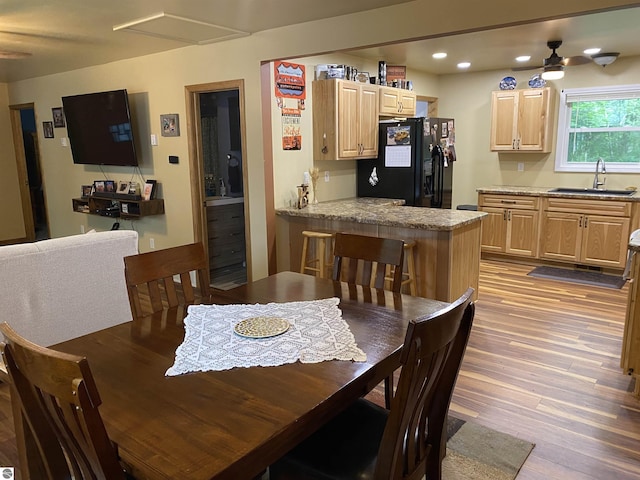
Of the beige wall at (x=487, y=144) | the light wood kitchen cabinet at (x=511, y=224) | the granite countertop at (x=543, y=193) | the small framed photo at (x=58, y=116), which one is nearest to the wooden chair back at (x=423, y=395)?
the light wood kitchen cabinet at (x=511, y=224)

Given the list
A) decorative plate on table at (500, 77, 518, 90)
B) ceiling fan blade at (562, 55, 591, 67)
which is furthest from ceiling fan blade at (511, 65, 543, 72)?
ceiling fan blade at (562, 55, 591, 67)

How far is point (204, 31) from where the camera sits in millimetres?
3805

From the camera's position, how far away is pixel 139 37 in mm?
4059

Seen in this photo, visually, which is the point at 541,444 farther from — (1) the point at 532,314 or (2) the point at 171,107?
(2) the point at 171,107

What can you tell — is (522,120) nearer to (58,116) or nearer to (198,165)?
(198,165)

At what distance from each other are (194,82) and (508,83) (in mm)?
3910

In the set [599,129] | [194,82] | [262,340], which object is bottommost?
[262,340]

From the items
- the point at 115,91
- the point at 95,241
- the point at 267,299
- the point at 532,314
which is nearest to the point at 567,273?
the point at 532,314

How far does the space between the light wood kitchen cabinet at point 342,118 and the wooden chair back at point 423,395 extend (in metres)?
3.30

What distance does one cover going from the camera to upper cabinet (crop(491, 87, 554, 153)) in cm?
586

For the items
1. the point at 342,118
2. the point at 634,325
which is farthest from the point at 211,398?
the point at 342,118

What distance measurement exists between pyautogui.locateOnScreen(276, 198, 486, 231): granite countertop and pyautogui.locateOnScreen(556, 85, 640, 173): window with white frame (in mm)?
2580

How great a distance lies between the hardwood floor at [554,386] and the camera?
7.63ft

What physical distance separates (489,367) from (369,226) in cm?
143
